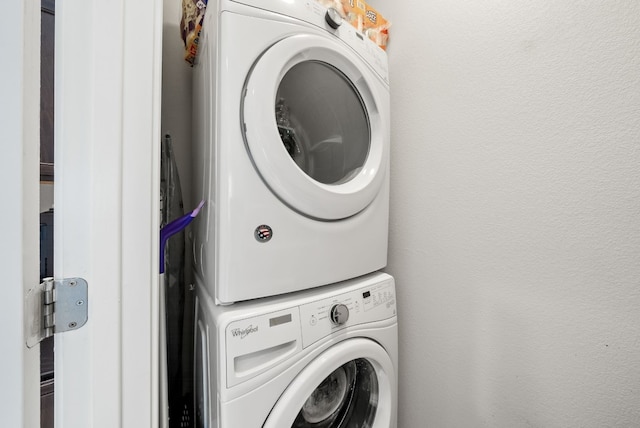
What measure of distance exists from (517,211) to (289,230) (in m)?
0.67

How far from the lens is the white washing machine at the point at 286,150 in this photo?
1.96 ft

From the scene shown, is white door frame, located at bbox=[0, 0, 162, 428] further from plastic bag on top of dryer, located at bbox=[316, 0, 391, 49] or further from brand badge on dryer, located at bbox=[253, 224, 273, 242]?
plastic bag on top of dryer, located at bbox=[316, 0, 391, 49]

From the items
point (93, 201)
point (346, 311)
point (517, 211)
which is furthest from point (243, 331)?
point (517, 211)

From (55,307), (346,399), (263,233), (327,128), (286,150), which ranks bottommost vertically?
(346,399)

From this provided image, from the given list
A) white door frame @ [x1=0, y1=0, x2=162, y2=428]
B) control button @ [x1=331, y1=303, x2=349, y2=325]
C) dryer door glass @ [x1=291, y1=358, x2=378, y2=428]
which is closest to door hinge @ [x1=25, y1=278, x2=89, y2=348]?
white door frame @ [x1=0, y1=0, x2=162, y2=428]

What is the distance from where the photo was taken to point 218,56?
23.9 inches

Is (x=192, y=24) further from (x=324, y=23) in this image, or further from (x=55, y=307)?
(x=55, y=307)

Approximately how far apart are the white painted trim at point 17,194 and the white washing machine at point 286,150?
0.30m

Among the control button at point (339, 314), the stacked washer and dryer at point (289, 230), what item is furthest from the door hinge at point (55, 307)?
the control button at point (339, 314)

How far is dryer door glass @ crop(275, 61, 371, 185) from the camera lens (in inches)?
34.1

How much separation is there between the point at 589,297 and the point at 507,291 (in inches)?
6.9

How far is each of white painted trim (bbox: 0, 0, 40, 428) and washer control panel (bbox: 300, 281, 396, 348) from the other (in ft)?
1.62

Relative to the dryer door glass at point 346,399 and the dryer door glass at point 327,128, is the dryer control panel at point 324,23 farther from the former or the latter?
the dryer door glass at point 346,399

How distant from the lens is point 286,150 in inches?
26.1
